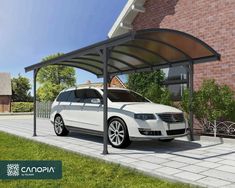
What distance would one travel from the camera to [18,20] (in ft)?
47.5

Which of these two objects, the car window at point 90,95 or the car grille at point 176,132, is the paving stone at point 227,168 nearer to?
the car grille at point 176,132

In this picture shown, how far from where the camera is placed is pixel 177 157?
791 cm

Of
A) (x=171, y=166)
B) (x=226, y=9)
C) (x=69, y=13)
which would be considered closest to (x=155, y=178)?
(x=171, y=166)

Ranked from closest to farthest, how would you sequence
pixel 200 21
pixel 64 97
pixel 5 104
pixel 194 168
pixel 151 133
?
1. pixel 194 168
2. pixel 151 133
3. pixel 64 97
4. pixel 200 21
5. pixel 5 104

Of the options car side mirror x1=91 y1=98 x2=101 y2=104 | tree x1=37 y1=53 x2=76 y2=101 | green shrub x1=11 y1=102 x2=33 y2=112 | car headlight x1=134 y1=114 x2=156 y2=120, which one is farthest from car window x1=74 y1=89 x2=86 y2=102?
green shrub x1=11 y1=102 x2=33 y2=112

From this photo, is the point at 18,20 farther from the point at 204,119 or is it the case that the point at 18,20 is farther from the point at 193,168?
the point at 193,168

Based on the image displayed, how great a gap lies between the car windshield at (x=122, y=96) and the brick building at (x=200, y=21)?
328 cm

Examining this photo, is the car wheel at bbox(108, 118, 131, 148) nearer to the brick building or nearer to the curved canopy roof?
the curved canopy roof

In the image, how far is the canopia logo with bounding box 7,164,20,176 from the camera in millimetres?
5551

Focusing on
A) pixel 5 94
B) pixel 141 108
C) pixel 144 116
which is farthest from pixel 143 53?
pixel 5 94

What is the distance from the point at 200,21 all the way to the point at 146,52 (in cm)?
345

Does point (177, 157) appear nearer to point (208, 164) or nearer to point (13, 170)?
point (208, 164)

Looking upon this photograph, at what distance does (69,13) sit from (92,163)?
11.3m

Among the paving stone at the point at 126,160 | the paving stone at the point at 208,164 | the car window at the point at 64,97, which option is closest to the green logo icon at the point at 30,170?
the paving stone at the point at 126,160
